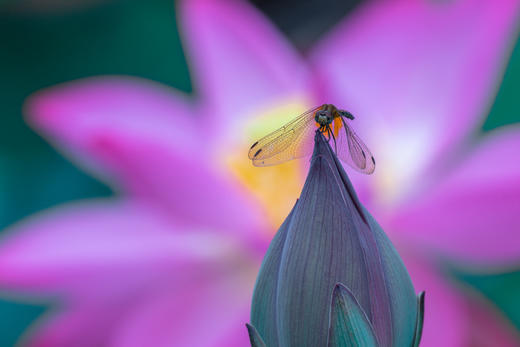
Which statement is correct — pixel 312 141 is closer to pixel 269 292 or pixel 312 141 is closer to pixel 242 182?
pixel 269 292

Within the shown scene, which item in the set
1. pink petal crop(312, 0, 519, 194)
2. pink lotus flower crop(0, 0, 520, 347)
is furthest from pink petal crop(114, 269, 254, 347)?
pink petal crop(312, 0, 519, 194)

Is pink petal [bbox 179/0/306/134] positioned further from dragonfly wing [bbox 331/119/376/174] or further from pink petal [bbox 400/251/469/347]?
dragonfly wing [bbox 331/119/376/174]

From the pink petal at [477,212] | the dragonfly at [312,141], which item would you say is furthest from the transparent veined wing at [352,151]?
the pink petal at [477,212]

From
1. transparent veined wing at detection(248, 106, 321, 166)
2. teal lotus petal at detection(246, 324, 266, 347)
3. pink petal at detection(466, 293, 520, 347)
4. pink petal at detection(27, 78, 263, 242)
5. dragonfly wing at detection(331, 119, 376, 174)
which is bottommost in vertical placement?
teal lotus petal at detection(246, 324, 266, 347)

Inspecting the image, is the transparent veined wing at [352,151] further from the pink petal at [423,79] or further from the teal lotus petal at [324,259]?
the pink petal at [423,79]

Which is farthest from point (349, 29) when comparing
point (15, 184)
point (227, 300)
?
point (15, 184)

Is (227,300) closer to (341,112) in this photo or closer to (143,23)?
(341,112)
